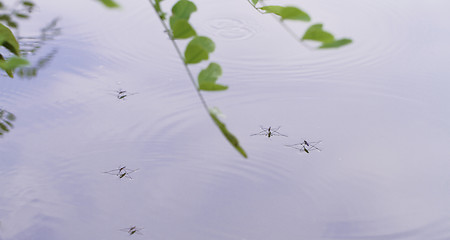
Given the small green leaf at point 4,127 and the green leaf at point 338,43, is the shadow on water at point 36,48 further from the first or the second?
the green leaf at point 338,43

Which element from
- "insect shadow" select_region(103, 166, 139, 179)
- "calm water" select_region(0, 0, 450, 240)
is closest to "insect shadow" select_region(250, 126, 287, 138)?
"calm water" select_region(0, 0, 450, 240)

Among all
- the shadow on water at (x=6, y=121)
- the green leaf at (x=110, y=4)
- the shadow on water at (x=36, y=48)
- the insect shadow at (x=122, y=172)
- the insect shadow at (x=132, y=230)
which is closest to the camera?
the green leaf at (x=110, y=4)

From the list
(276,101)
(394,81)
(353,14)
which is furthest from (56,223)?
(353,14)

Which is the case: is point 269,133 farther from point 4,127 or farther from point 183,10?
point 183,10

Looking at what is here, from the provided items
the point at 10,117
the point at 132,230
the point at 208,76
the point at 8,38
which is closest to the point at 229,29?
the point at 10,117

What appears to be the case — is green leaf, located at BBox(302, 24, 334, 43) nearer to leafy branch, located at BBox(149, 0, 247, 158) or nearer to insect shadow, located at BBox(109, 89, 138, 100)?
leafy branch, located at BBox(149, 0, 247, 158)

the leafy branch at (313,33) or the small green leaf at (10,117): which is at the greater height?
the small green leaf at (10,117)

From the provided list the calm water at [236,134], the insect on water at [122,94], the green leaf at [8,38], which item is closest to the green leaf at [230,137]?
the green leaf at [8,38]
